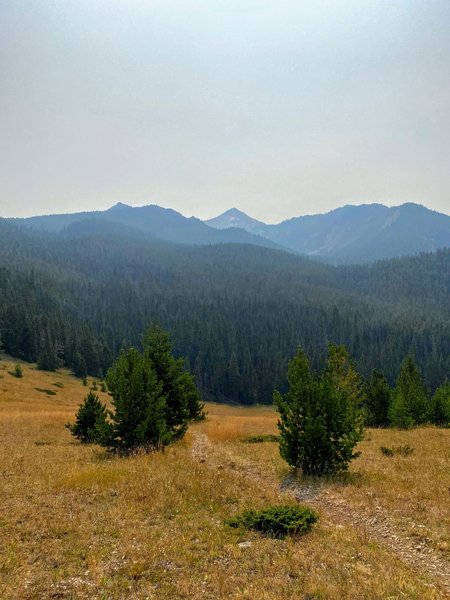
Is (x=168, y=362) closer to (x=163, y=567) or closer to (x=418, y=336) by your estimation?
(x=163, y=567)

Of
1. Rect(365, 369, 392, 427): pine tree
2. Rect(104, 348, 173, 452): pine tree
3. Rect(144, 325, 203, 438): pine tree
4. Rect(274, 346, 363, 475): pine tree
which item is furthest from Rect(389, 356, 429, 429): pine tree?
Rect(104, 348, 173, 452): pine tree

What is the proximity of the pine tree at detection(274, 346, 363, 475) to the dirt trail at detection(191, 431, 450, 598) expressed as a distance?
111 cm

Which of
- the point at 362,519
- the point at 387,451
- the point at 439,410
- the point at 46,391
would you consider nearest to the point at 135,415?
the point at 362,519

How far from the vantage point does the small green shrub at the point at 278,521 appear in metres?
10.3

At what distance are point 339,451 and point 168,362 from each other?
521 inches

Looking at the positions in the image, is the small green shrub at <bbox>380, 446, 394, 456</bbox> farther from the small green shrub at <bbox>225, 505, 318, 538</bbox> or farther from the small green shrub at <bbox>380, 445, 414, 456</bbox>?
the small green shrub at <bbox>225, 505, 318, 538</bbox>

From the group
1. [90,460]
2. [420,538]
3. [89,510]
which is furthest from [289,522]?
[90,460]

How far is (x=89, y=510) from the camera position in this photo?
11.7 m

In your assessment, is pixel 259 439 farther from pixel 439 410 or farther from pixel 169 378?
pixel 439 410

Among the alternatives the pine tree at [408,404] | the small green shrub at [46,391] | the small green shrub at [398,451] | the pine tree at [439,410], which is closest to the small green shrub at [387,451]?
the small green shrub at [398,451]

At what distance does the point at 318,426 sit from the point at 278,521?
18.1 feet

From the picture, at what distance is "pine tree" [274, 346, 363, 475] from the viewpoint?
15.7m

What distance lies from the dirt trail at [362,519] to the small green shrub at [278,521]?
133 cm

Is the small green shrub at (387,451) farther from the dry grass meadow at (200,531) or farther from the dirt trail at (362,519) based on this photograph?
the dirt trail at (362,519)
